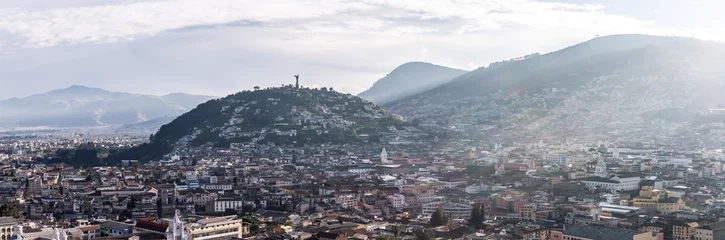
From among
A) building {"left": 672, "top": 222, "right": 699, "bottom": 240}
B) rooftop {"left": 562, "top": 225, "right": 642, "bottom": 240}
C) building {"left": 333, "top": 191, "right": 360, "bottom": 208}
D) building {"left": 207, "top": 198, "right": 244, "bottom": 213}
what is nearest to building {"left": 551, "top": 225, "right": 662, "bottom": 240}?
rooftop {"left": 562, "top": 225, "right": 642, "bottom": 240}

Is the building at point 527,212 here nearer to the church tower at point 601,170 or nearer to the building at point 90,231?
the church tower at point 601,170

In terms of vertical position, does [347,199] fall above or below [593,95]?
below

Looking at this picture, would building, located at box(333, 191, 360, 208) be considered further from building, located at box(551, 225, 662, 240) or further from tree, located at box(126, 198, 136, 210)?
building, located at box(551, 225, 662, 240)

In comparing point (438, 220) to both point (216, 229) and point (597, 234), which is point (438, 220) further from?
point (216, 229)

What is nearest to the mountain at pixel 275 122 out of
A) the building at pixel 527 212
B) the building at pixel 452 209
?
the building at pixel 452 209

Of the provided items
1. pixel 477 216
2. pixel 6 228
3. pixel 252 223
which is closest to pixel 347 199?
pixel 477 216

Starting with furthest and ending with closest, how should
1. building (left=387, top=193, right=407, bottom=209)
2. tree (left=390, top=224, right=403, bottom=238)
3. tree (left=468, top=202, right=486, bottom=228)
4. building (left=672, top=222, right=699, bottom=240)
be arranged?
building (left=387, top=193, right=407, bottom=209)
tree (left=468, top=202, right=486, bottom=228)
building (left=672, top=222, right=699, bottom=240)
tree (left=390, top=224, right=403, bottom=238)
